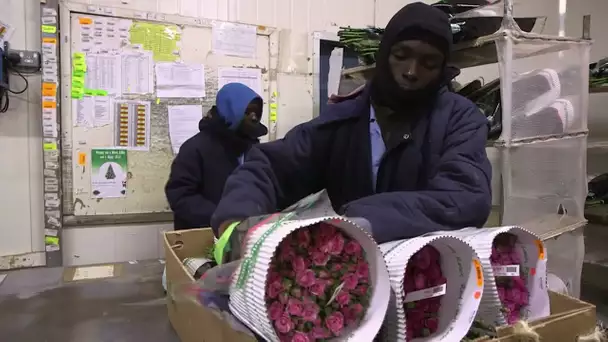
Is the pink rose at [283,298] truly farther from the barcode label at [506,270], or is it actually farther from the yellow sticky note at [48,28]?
the yellow sticky note at [48,28]

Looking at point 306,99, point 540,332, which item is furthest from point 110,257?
point 540,332

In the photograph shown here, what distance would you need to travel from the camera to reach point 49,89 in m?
2.09

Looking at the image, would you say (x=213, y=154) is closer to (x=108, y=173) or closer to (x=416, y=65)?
(x=108, y=173)

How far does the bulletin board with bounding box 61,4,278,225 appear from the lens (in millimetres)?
2172

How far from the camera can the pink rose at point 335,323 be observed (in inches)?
23.5

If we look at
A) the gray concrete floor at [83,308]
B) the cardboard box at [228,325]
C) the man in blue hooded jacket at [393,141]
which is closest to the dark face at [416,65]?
the man in blue hooded jacket at [393,141]

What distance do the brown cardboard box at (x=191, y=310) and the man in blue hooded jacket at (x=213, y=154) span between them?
0.67 m

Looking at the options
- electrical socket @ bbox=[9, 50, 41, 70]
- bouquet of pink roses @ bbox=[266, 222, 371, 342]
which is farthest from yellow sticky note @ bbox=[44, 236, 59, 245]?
bouquet of pink roses @ bbox=[266, 222, 371, 342]

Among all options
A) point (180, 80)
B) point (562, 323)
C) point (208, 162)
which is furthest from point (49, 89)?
point (562, 323)

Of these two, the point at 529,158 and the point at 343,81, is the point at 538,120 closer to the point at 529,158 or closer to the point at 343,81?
the point at 529,158

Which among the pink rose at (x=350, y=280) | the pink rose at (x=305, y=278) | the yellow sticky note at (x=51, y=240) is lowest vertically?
the yellow sticky note at (x=51, y=240)

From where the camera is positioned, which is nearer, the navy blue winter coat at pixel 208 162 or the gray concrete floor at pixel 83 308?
the gray concrete floor at pixel 83 308

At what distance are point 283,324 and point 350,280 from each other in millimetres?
103

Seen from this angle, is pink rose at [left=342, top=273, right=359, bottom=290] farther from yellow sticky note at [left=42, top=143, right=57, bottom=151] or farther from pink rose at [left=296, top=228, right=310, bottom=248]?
yellow sticky note at [left=42, top=143, right=57, bottom=151]
